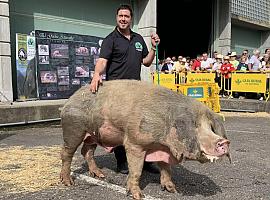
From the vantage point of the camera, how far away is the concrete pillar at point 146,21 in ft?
51.3

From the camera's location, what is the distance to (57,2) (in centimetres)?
1332

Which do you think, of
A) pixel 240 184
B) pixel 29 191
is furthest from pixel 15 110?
pixel 240 184

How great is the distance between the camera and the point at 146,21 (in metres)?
15.9

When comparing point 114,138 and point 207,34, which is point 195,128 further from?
point 207,34

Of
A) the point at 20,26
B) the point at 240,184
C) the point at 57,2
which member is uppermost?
the point at 57,2

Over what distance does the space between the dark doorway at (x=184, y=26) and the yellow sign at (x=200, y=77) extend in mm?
8508

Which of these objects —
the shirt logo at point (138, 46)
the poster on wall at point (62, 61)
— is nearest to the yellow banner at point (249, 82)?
the poster on wall at point (62, 61)

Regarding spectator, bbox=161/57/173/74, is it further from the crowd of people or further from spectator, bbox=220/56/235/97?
spectator, bbox=220/56/235/97

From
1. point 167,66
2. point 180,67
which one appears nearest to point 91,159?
point 180,67

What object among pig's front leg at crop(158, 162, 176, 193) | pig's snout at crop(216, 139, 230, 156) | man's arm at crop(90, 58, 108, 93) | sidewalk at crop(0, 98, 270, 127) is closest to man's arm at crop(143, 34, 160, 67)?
man's arm at crop(90, 58, 108, 93)

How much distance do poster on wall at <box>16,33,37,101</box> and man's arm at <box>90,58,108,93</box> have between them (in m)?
7.76

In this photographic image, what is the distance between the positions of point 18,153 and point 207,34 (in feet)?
59.3

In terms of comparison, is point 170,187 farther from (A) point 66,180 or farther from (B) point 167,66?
(B) point 167,66

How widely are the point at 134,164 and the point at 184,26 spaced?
23.4 m
